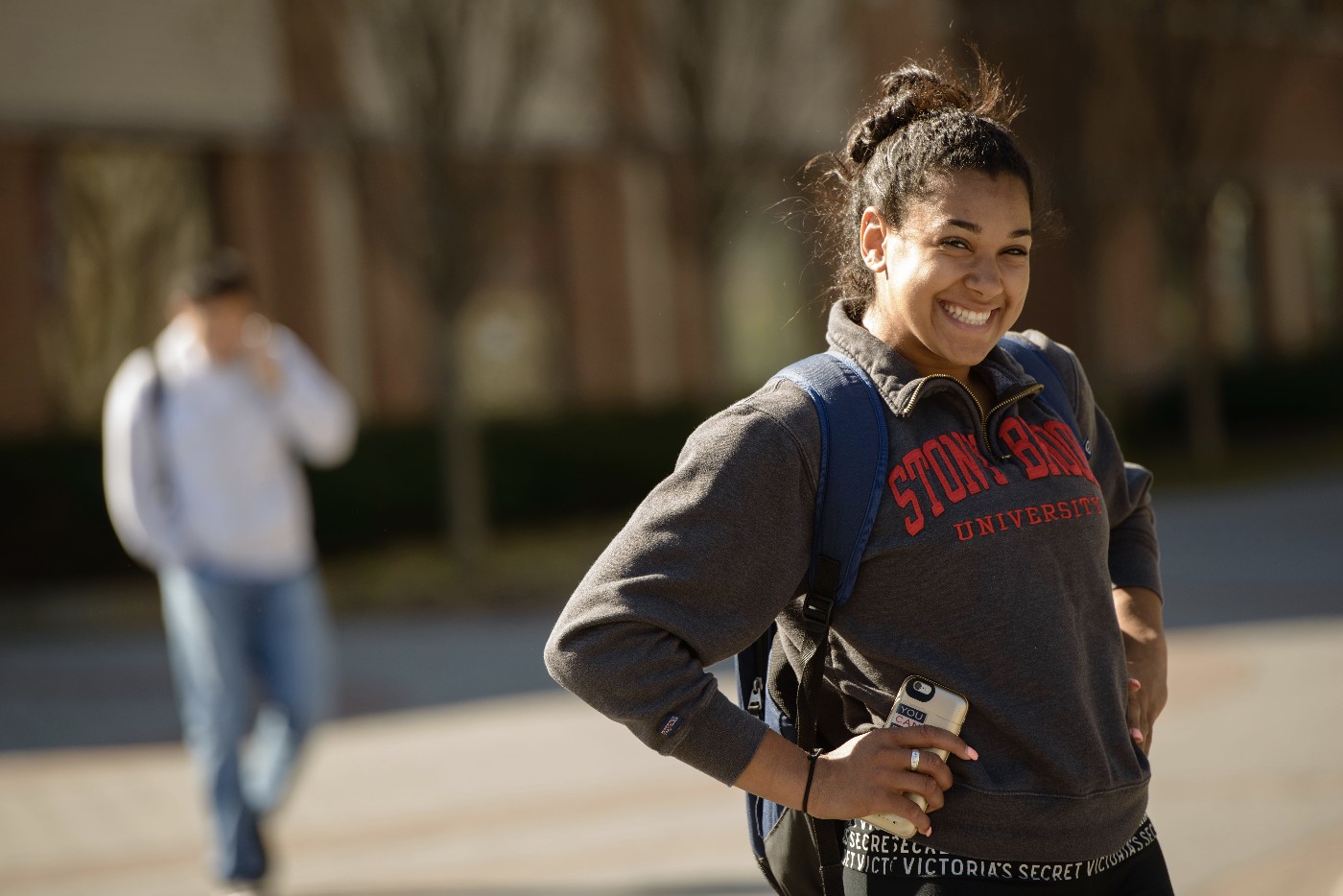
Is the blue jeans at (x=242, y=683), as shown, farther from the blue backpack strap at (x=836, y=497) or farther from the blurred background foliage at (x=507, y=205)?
the blurred background foliage at (x=507, y=205)

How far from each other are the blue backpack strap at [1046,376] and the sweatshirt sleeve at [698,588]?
1.77 feet

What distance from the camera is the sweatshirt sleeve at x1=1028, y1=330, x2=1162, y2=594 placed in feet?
8.54

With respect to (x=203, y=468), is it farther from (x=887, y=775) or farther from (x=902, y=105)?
(x=887, y=775)

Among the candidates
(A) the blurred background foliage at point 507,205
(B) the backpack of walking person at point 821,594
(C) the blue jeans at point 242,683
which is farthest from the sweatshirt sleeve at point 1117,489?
(A) the blurred background foliage at point 507,205

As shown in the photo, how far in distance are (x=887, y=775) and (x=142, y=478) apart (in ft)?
12.9

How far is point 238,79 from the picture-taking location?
14.1 m

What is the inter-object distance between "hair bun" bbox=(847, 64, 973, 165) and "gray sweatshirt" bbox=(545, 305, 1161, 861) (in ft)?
1.00

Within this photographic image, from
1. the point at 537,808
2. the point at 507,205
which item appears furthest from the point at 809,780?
the point at 507,205

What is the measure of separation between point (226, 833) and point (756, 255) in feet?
46.6

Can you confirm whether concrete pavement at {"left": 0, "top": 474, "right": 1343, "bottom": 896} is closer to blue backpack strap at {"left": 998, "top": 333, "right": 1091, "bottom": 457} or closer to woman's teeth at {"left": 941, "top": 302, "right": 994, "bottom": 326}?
blue backpack strap at {"left": 998, "top": 333, "right": 1091, "bottom": 457}

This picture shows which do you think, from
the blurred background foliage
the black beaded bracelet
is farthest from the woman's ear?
the blurred background foliage

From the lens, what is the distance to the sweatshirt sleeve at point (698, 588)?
6.74ft

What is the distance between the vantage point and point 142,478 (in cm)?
544

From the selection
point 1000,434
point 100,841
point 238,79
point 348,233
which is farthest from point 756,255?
point 1000,434
